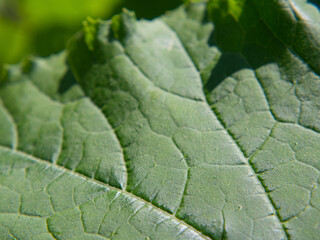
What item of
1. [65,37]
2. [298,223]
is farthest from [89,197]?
[65,37]

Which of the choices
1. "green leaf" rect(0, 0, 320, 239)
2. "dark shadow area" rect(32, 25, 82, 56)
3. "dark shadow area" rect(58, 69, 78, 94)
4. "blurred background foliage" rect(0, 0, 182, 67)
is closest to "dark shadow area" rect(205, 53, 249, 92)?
"green leaf" rect(0, 0, 320, 239)

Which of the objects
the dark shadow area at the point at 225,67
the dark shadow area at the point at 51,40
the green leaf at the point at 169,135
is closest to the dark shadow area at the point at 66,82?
the green leaf at the point at 169,135

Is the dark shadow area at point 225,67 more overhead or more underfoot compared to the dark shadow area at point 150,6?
more underfoot

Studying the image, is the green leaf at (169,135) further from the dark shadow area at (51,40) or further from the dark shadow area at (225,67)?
the dark shadow area at (51,40)

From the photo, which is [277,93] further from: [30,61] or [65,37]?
[65,37]

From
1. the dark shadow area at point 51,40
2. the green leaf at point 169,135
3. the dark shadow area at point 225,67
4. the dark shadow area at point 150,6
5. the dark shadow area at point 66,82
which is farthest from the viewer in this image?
the dark shadow area at point 51,40

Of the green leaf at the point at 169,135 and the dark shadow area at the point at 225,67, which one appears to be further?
the dark shadow area at the point at 225,67

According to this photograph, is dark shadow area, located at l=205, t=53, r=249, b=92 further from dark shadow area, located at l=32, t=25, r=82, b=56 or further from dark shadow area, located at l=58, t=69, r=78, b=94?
dark shadow area, located at l=32, t=25, r=82, b=56

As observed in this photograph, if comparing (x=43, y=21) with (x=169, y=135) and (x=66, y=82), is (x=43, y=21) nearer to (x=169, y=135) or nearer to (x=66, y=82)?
(x=66, y=82)
